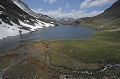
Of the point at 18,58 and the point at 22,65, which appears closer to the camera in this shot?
the point at 22,65

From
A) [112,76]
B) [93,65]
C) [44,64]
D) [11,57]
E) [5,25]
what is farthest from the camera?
[5,25]

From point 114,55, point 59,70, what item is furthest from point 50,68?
point 114,55

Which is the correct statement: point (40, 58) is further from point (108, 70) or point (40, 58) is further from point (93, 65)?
point (108, 70)

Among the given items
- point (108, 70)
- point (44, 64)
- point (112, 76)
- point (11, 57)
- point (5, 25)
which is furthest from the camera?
point (5, 25)

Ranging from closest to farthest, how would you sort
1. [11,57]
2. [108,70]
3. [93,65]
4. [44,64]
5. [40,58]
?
[108,70] < [93,65] < [44,64] < [40,58] < [11,57]

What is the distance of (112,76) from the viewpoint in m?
48.3

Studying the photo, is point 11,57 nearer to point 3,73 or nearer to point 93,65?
point 3,73

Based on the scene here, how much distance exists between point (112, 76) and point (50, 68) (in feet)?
56.5

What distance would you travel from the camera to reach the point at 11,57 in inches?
2926

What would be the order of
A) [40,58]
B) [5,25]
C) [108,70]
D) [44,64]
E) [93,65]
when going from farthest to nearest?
1. [5,25]
2. [40,58]
3. [44,64]
4. [93,65]
5. [108,70]

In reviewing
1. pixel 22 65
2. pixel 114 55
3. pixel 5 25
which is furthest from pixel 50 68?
pixel 5 25

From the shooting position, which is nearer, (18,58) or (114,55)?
(114,55)

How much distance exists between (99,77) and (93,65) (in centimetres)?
927

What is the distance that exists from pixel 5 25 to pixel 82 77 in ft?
474
